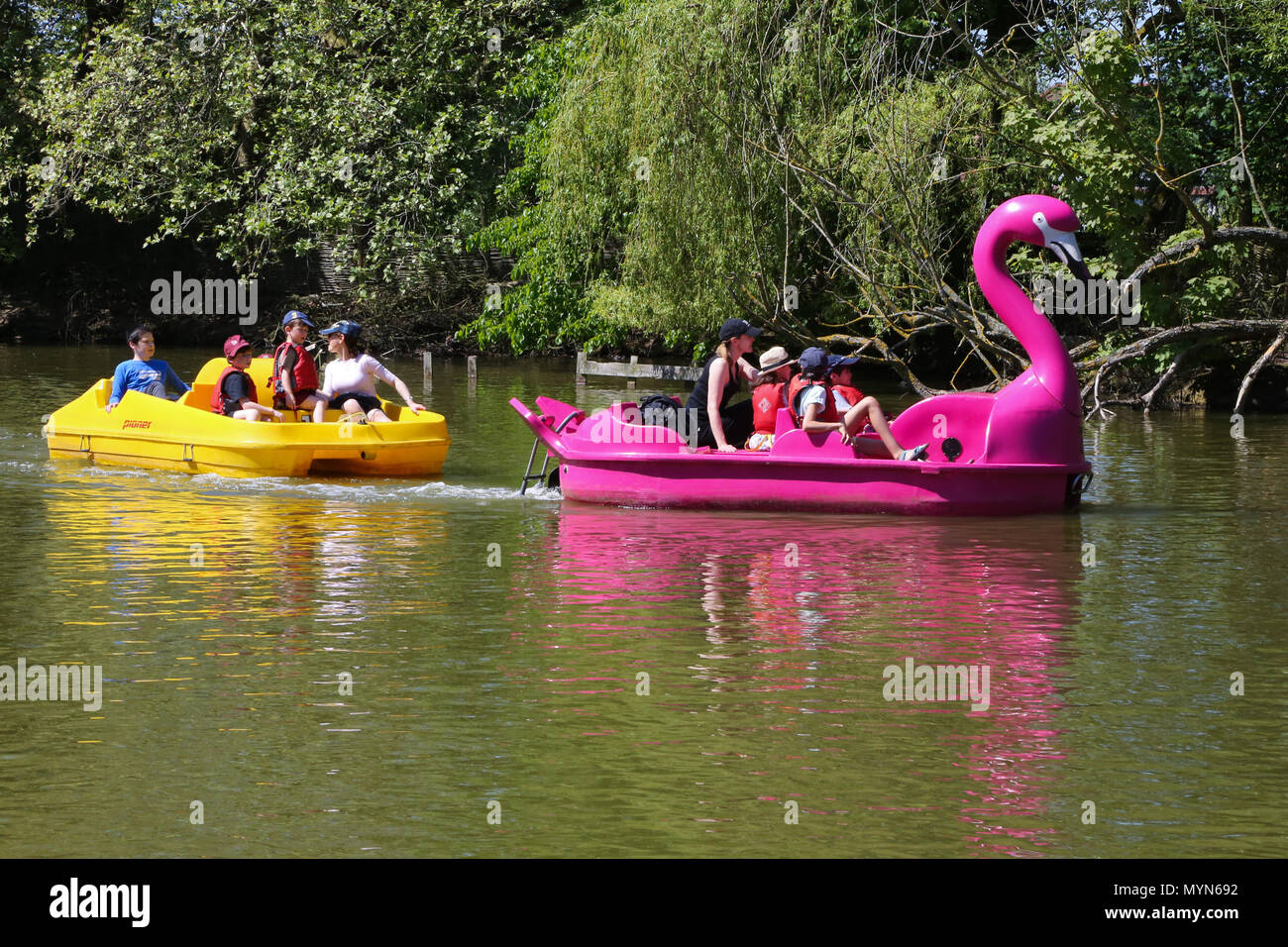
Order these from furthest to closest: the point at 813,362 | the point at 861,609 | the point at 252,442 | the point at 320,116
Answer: the point at 320,116 → the point at 252,442 → the point at 813,362 → the point at 861,609

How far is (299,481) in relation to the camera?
551 inches

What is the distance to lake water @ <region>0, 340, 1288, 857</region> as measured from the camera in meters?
5.66

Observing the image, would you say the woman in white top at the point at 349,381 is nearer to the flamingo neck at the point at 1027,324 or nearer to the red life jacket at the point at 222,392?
the red life jacket at the point at 222,392

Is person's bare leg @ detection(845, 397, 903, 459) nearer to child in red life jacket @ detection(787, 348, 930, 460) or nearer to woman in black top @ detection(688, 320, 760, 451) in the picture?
child in red life jacket @ detection(787, 348, 930, 460)

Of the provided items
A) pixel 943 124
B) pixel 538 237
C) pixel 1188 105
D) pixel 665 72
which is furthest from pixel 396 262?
pixel 1188 105

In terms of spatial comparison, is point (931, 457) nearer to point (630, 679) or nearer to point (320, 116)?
point (630, 679)

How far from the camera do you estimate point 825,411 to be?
40.8 feet

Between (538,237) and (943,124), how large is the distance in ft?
25.6

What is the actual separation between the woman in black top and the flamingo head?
2158 millimetres

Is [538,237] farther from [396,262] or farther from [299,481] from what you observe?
[299,481]

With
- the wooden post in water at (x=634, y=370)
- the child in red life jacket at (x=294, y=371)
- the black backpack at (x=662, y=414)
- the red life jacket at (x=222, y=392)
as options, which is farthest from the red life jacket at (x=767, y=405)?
the wooden post in water at (x=634, y=370)

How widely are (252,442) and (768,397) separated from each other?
436cm

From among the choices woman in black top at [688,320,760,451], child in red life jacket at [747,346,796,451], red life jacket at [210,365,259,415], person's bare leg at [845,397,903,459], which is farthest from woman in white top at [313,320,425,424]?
person's bare leg at [845,397,903,459]

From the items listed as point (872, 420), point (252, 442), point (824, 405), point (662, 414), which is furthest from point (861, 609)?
point (252, 442)
